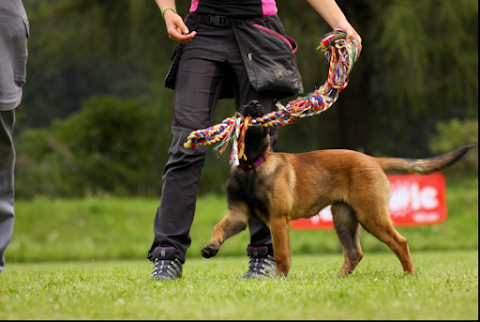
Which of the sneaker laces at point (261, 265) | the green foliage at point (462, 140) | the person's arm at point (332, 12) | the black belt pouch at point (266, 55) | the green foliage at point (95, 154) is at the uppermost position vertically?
the person's arm at point (332, 12)

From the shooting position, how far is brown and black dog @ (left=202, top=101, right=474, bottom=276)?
11.5ft

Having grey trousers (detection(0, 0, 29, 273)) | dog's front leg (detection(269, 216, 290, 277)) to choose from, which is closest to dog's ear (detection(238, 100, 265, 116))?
dog's front leg (detection(269, 216, 290, 277))

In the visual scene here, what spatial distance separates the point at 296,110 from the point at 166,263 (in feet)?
3.89

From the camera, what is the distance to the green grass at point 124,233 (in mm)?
9938

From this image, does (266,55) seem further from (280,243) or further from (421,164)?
(421,164)

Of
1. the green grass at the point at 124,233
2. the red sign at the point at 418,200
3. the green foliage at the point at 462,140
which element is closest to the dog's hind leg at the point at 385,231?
the red sign at the point at 418,200

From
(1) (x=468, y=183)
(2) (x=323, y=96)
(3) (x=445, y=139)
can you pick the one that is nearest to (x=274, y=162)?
(2) (x=323, y=96)

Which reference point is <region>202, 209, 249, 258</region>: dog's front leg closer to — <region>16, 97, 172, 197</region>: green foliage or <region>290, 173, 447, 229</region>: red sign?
<region>290, 173, 447, 229</region>: red sign

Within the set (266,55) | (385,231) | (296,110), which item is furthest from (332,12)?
(385,231)

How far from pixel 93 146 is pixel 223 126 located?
16.2 metres

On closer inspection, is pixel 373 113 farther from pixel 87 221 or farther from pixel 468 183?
pixel 87 221

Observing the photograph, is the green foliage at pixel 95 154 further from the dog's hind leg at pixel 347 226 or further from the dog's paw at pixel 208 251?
the dog's paw at pixel 208 251

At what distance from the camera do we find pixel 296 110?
3506mm

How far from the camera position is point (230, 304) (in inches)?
89.2
